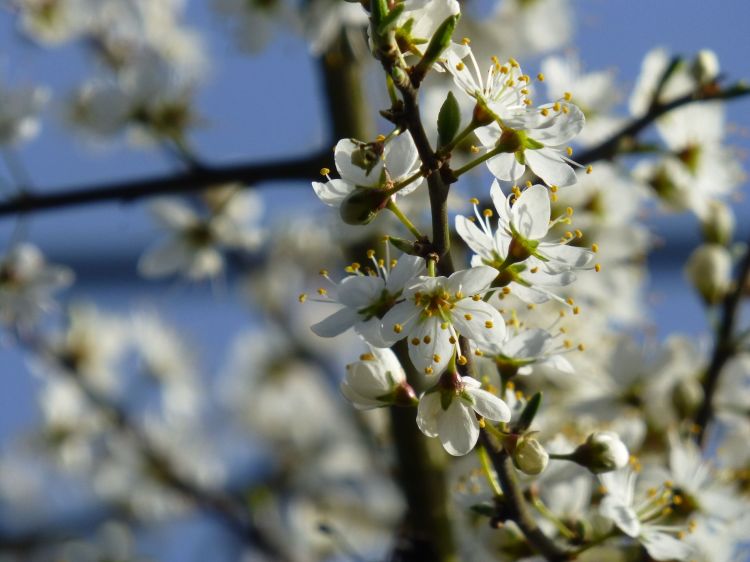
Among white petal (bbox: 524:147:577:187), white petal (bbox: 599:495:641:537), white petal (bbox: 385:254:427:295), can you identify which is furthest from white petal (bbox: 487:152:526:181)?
white petal (bbox: 599:495:641:537)

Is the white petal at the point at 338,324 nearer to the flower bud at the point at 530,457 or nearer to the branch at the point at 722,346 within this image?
the flower bud at the point at 530,457

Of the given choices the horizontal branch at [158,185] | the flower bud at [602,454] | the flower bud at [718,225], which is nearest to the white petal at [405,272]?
the flower bud at [602,454]

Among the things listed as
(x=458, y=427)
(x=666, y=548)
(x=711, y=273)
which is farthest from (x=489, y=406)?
(x=711, y=273)

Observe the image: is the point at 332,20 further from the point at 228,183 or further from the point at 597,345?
the point at 597,345

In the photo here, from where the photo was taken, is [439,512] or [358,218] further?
[439,512]

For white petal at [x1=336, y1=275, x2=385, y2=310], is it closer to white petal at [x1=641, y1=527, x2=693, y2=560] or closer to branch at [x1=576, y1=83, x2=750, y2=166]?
white petal at [x1=641, y1=527, x2=693, y2=560]

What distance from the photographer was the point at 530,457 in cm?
93

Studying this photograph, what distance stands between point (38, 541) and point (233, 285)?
0.87 metres

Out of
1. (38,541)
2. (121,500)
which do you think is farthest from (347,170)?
(38,541)

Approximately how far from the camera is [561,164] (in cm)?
93

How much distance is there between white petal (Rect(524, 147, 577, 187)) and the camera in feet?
3.03

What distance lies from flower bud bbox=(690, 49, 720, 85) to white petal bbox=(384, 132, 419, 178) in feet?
2.47

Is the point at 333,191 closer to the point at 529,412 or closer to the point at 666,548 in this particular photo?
the point at 529,412

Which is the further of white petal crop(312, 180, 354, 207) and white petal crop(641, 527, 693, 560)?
white petal crop(641, 527, 693, 560)
